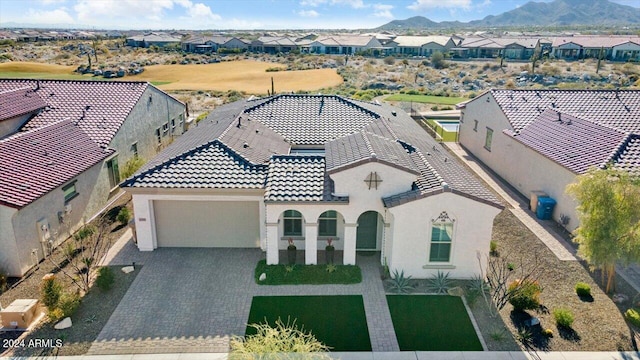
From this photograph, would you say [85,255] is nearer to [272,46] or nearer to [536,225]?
[536,225]

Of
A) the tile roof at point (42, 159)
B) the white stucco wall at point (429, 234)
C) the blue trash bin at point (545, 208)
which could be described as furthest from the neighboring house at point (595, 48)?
the tile roof at point (42, 159)

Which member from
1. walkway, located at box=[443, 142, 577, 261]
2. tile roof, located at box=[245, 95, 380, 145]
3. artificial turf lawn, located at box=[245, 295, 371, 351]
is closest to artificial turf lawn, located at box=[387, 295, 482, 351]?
artificial turf lawn, located at box=[245, 295, 371, 351]

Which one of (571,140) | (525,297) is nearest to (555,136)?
(571,140)

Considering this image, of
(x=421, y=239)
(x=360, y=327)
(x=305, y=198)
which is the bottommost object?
(x=360, y=327)

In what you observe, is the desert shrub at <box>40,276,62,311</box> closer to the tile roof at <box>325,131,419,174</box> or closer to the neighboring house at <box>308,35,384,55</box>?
the tile roof at <box>325,131,419,174</box>

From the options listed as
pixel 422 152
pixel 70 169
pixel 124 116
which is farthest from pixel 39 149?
pixel 422 152

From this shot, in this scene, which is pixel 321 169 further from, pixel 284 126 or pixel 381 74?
pixel 381 74
